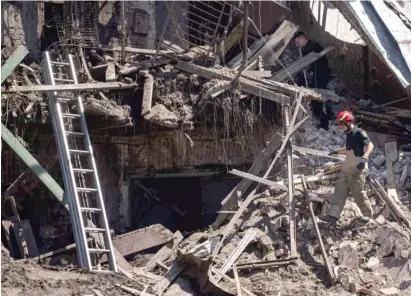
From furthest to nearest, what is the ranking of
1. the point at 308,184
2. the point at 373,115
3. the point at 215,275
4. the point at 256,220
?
1. the point at 373,115
2. the point at 308,184
3. the point at 256,220
4. the point at 215,275

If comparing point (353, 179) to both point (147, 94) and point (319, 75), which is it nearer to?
point (147, 94)

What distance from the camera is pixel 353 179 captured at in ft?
27.1

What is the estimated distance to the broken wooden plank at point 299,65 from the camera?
435 inches

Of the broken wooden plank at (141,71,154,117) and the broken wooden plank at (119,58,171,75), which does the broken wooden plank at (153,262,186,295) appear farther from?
the broken wooden plank at (119,58,171,75)

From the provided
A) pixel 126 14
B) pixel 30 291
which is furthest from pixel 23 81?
pixel 30 291

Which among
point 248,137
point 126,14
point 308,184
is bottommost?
point 308,184

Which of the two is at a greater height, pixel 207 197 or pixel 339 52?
pixel 339 52

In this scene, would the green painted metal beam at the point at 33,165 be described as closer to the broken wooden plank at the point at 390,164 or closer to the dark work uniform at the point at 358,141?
the dark work uniform at the point at 358,141

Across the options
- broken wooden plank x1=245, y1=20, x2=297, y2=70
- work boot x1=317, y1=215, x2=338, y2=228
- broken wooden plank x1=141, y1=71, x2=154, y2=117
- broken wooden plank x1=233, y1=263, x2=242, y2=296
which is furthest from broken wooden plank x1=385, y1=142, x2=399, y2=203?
broken wooden plank x1=141, y1=71, x2=154, y2=117

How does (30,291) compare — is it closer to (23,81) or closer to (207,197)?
(23,81)

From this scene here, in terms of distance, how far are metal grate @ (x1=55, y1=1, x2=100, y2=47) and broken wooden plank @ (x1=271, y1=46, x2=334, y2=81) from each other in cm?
318

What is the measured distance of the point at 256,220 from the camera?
8.76 meters

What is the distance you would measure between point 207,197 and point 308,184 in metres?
2.82

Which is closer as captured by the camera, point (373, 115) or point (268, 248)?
point (268, 248)
